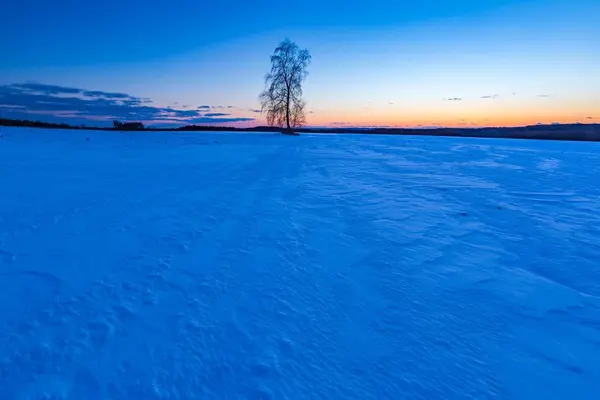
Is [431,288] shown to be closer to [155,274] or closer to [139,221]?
[155,274]

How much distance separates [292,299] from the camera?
2.96 meters

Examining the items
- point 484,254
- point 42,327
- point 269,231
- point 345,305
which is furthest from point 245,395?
point 484,254

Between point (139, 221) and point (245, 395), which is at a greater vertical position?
point (139, 221)

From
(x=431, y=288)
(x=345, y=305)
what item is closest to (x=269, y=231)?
(x=345, y=305)

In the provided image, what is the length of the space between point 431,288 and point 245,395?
2.05 metres

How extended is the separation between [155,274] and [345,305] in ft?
6.18

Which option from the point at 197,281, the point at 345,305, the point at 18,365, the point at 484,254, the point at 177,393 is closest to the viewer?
the point at 177,393

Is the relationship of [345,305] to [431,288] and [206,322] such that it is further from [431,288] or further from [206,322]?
[206,322]

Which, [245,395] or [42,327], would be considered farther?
[42,327]

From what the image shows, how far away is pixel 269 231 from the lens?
4.56 meters

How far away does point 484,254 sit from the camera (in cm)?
405

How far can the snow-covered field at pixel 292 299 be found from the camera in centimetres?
208

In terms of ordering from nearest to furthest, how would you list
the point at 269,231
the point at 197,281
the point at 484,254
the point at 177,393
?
the point at 177,393 < the point at 197,281 < the point at 484,254 < the point at 269,231

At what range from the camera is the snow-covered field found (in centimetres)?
208
